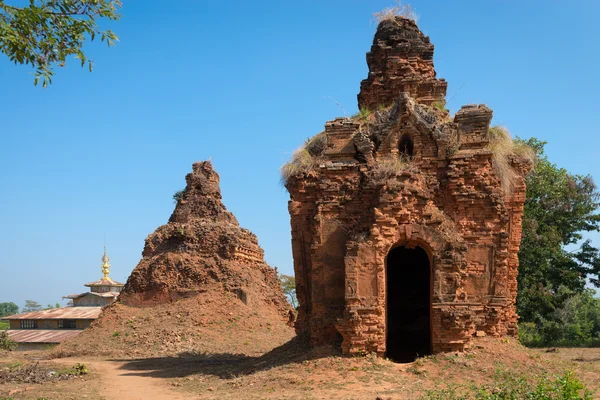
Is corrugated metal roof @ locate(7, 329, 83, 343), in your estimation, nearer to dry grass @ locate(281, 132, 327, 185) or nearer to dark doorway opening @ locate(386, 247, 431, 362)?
dark doorway opening @ locate(386, 247, 431, 362)

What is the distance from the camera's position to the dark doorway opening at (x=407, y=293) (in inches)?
621

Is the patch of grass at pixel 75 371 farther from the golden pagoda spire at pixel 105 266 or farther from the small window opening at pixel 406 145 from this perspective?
the golden pagoda spire at pixel 105 266

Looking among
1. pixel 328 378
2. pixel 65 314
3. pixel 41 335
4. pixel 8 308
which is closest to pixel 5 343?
pixel 41 335

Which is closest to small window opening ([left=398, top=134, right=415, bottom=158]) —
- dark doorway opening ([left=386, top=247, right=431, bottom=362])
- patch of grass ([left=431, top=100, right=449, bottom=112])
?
patch of grass ([left=431, top=100, right=449, bottom=112])

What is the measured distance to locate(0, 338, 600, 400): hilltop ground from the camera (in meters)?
10.4

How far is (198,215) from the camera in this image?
26.9 m

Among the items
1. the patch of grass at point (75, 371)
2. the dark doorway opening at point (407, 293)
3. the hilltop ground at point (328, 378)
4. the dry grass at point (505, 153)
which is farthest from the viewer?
the dark doorway opening at point (407, 293)

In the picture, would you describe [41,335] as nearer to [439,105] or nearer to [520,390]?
[439,105]

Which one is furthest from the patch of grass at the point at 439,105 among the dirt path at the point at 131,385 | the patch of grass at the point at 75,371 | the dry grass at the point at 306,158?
the patch of grass at the point at 75,371

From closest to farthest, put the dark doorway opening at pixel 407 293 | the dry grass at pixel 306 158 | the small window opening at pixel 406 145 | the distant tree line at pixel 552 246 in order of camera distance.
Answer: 1. the small window opening at pixel 406 145
2. the dry grass at pixel 306 158
3. the dark doorway opening at pixel 407 293
4. the distant tree line at pixel 552 246

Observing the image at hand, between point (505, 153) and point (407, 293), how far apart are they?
15.8ft

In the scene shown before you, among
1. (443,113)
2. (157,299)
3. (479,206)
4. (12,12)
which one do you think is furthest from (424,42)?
(157,299)

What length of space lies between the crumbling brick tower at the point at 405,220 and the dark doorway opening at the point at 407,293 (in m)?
0.80

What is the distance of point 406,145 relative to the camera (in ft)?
45.5
